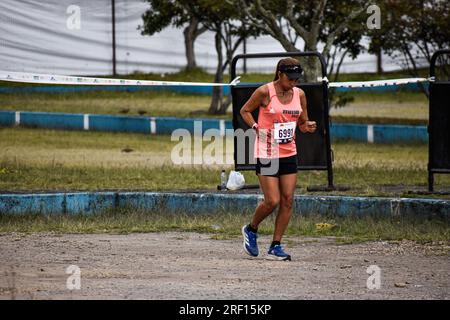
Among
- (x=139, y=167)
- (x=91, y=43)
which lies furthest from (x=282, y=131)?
(x=91, y=43)

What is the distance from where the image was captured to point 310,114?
13398mm

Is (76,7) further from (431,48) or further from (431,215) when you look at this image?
(431,215)

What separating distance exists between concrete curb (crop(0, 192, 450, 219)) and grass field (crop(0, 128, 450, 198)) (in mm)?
602

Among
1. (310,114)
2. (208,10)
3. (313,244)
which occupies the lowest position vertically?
(313,244)

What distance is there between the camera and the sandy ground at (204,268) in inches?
325

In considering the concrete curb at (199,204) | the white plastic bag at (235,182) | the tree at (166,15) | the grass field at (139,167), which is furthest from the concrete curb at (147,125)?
the concrete curb at (199,204)

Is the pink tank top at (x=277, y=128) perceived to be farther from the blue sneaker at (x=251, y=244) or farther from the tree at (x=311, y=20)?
the tree at (x=311, y=20)

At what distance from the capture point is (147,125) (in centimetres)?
2542

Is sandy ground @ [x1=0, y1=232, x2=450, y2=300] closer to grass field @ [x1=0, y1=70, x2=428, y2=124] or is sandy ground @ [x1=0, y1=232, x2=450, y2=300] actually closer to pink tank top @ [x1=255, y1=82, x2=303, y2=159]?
pink tank top @ [x1=255, y1=82, x2=303, y2=159]
